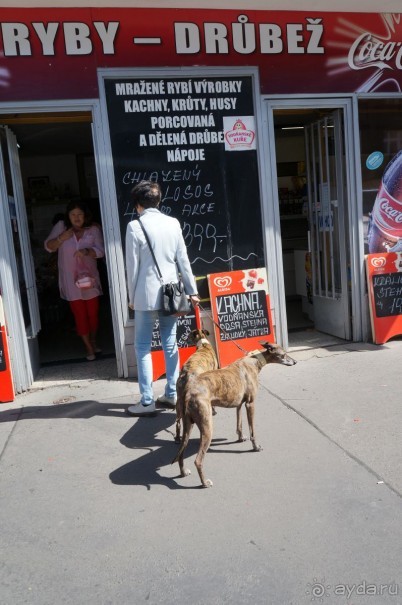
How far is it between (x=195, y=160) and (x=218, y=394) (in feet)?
9.43

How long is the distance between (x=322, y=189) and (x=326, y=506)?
4401 mm

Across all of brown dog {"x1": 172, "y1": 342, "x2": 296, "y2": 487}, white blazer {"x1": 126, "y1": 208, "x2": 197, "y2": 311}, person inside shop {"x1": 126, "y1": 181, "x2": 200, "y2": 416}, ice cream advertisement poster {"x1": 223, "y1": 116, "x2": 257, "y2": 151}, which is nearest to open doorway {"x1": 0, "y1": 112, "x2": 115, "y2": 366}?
ice cream advertisement poster {"x1": 223, "y1": 116, "x2": 257, "y2": 151}

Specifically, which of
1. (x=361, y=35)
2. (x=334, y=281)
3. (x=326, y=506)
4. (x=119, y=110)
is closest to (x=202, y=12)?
(x=119, y=110)

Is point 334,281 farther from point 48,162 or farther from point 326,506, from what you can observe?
point 48,162

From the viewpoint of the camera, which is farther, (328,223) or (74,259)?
(328,223)

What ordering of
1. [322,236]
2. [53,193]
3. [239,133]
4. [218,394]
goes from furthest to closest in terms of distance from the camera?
[53,193] < [322,236] < [239,133] < [218,394]

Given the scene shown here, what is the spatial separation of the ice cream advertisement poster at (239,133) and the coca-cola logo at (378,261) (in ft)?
6.30

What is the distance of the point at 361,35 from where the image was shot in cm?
584

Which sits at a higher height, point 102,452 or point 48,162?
point 48,162

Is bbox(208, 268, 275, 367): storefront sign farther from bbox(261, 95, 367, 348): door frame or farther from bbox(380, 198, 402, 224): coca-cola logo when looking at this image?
bbox(380, 198, 402, 224): coca-cola logo

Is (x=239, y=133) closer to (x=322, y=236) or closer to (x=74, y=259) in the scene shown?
(x=322, y=236)

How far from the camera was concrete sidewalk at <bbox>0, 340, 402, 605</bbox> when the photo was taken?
2553mm

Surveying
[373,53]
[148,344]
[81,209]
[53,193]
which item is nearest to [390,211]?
[373,53]

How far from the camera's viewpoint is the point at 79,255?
20.2 ft
